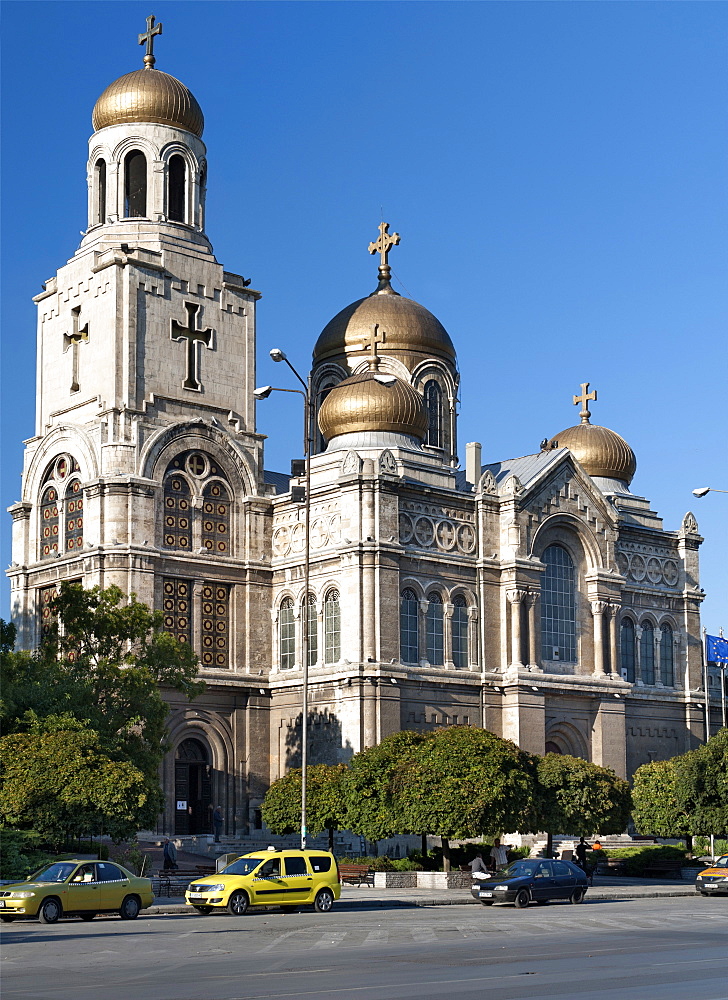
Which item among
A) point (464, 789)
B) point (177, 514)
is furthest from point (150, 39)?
point (464, 789)

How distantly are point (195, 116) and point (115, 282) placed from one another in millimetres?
8988

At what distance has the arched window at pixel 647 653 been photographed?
69250mm

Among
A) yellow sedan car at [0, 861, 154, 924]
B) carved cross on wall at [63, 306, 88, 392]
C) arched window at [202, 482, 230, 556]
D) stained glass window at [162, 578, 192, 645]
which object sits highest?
carved cross on wall at [63, 306, 88, 392]

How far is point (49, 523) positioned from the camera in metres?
61.1

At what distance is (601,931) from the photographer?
95.9 feet

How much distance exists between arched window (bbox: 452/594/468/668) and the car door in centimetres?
2573

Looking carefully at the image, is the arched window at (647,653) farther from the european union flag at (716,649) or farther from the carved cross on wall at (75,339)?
the carved cross on wall at (75,339)

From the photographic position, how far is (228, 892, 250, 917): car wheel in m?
34.2

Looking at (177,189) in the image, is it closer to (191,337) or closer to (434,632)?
(191,337)

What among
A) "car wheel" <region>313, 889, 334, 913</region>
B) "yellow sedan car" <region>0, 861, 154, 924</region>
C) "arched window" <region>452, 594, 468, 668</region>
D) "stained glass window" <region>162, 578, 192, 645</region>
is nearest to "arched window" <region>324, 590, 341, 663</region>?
"arched window" <region>452, 594, 468, 668</region>

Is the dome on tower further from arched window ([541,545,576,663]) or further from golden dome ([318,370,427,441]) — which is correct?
golden dome ([318,370,427,441])

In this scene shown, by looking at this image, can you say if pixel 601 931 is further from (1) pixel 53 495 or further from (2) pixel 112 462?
(1) pixel 53 495

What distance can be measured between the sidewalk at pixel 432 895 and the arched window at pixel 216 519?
18.4m

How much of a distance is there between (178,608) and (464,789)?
17255 millimetres
